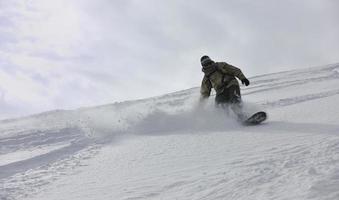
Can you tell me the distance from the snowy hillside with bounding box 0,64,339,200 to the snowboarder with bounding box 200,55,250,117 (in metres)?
0.33

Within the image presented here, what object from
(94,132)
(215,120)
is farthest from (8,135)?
(215,120)

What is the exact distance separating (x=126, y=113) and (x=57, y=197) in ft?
17.9

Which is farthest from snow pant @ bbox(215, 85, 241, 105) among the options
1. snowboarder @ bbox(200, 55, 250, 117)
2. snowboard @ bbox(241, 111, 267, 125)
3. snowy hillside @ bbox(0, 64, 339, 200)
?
snowboard @ bbox(241, 111, 267, 125)

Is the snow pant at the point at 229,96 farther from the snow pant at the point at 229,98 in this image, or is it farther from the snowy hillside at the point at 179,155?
the snowy hillside at the point at 179,155

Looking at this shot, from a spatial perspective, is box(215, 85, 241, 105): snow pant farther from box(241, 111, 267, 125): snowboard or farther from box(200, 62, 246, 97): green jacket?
box(241, 111, 267, 125): snowboard

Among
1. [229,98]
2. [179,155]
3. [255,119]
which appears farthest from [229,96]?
[179,155]

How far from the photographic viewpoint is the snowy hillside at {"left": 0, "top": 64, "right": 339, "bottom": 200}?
4.95m

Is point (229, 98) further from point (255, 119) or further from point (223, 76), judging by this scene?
point (255, 119)

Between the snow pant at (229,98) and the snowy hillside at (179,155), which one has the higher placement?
the snow pant at (229,98)

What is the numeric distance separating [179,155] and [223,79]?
376cm

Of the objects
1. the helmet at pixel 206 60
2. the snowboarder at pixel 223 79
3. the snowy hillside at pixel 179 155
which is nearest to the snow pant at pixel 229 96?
the snowboarder at pixel 223 79

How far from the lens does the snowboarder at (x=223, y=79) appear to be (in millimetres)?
10117

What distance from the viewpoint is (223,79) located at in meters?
10.3

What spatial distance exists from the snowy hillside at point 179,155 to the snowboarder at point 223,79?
1.08 feet
